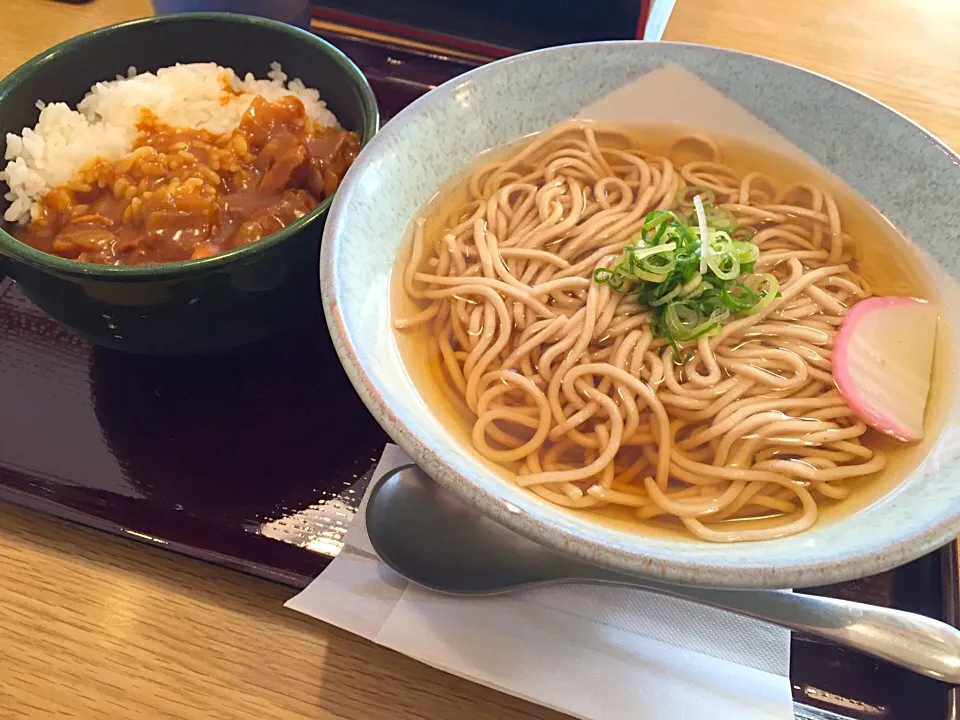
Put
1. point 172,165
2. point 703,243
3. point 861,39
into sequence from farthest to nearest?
point 861,39, point 172,165, point 703,243

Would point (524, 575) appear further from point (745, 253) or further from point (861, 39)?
point (861, 39)

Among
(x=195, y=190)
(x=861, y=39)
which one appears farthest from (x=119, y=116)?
(x=861, y=39)

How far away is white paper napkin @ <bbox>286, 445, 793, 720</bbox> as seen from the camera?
2.97ft

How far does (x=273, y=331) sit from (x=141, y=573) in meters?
0.42

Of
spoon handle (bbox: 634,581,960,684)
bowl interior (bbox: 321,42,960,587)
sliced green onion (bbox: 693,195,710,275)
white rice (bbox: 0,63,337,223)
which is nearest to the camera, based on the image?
bowl interior (bbox: 321,42,960,587)

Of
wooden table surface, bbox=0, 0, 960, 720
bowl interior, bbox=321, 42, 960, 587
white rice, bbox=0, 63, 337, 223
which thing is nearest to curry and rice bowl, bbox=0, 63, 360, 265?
white rice, bbox=0, 63, 337, 223

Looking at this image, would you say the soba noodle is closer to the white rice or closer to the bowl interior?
the bowl interior

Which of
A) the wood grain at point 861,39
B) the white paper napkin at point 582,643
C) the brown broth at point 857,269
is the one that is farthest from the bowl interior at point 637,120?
the wood grain at point 861,39

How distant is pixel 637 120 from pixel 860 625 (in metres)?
1.00

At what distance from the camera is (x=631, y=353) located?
115 cm

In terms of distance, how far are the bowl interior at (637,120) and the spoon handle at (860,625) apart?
0.09 m

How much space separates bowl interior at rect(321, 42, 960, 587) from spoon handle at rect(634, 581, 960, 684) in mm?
91

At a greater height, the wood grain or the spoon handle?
the wood grain

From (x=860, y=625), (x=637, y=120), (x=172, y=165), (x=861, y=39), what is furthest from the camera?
(x=861, y=39)
